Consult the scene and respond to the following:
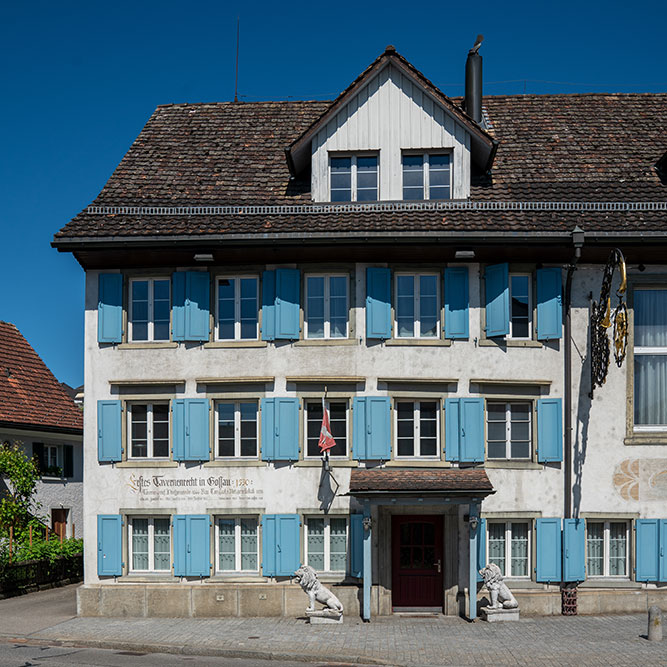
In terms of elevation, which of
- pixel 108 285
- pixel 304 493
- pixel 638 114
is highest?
pixel 638 114

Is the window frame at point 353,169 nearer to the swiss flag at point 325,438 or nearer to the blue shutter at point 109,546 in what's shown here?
the swiss flag at point 325,438

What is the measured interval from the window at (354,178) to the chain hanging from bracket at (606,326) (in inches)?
224

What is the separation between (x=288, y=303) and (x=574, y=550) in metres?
8.31

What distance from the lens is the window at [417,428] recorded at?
2088 cm

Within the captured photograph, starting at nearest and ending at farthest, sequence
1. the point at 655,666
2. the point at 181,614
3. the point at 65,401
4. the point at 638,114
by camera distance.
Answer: the point at 655,666, the point at 181,614, the point at 638,114, the point at 65,401

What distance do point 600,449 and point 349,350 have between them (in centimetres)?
599

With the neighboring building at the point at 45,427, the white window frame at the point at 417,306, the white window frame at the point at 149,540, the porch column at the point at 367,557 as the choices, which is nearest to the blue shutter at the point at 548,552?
the porch column at the point at 367,557

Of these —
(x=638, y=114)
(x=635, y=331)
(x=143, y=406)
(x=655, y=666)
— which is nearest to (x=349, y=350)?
(x=143, y=406)

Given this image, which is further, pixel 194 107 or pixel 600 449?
pixel 194 107

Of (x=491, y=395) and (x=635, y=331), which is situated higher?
(x=635, y=331)

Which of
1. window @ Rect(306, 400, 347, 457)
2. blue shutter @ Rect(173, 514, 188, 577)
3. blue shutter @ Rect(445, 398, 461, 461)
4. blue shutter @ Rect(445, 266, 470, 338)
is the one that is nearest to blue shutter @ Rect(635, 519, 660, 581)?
blue shutter @ Rect(445, 398, 461, 461)

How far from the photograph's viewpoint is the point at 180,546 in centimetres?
2064

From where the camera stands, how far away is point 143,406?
21234 millimetres

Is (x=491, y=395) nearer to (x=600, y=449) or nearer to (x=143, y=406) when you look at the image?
(x=600, y=449)
